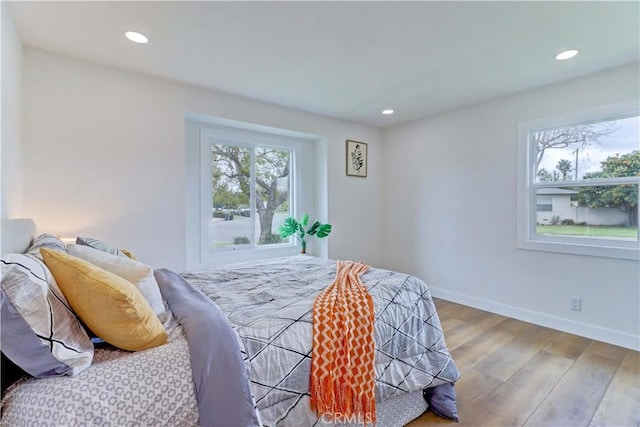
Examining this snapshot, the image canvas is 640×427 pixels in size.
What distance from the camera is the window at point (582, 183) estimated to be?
2.58 m

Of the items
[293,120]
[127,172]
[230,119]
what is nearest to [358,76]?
[293,120]

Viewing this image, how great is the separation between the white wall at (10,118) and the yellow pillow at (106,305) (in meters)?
1.13

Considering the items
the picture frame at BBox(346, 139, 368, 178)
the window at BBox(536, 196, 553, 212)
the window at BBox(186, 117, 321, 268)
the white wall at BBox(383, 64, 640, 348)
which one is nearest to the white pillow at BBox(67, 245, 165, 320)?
the window at BBox(186, 117, 321, 268)

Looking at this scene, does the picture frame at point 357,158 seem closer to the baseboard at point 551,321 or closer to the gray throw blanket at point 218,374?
the baseboard at point 551,321

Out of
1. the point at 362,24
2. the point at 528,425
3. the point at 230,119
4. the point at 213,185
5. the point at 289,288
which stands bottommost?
the point at 528,425

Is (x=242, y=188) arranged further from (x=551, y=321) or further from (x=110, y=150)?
(x=551, y=321)

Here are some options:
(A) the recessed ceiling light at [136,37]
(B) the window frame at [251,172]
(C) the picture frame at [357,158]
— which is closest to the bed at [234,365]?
(B) the window frame at [251,172]

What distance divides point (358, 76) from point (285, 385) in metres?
2.49

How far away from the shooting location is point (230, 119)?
10.3 ft

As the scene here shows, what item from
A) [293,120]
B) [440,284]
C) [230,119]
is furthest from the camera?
[440,284]

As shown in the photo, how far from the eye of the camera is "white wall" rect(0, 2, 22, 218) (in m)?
1.69

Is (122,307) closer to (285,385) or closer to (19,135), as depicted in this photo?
(285,385)

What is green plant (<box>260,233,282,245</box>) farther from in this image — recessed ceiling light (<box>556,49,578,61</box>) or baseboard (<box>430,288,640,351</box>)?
recessed ceiling light (<box>556,49,578,61</box>)

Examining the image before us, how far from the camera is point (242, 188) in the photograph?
11.9 feet
